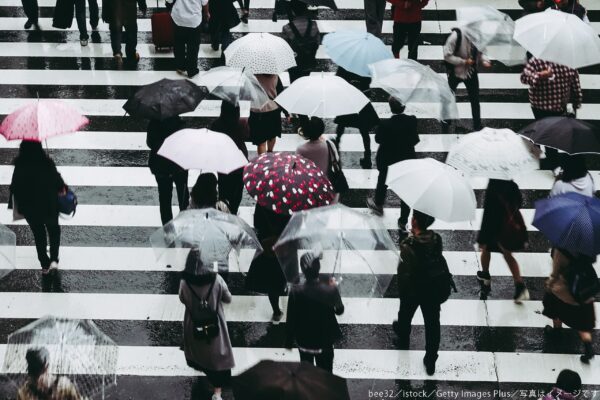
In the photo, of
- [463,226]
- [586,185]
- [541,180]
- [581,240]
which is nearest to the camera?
[581,240]

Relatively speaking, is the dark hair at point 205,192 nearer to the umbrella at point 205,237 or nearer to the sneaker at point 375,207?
the umbrella at point 205,237

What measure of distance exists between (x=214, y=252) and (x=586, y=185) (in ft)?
12.8

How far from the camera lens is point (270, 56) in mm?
10500

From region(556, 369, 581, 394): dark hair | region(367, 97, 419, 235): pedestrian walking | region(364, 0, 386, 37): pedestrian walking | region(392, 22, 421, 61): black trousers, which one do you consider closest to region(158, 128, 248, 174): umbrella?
region(367, 97, 419, 235): pedestrian walking

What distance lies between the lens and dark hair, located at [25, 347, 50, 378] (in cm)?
626

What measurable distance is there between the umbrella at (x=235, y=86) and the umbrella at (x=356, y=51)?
3.32 feet

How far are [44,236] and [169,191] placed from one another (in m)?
1.39

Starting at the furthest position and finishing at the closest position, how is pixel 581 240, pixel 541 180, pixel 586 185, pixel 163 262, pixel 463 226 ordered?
pixel 541 180
pixel 463 226
pixel 163 262
pixel 586 185
pixel 581 240

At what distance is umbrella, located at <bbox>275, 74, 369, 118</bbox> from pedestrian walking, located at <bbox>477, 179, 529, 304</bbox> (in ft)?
5.43

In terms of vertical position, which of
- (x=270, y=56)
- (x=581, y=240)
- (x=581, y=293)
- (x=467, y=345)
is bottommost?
(x=467, y=345)

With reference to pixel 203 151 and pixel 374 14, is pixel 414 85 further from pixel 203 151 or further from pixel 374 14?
pixel 374 14

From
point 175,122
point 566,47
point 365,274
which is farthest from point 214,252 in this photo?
point 566,47

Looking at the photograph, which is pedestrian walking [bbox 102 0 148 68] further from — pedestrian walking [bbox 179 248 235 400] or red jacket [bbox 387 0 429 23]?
pedestrian walking [bbox 179 248 235 400]

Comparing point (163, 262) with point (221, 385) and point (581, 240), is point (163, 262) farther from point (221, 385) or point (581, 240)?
point (581, 240)
